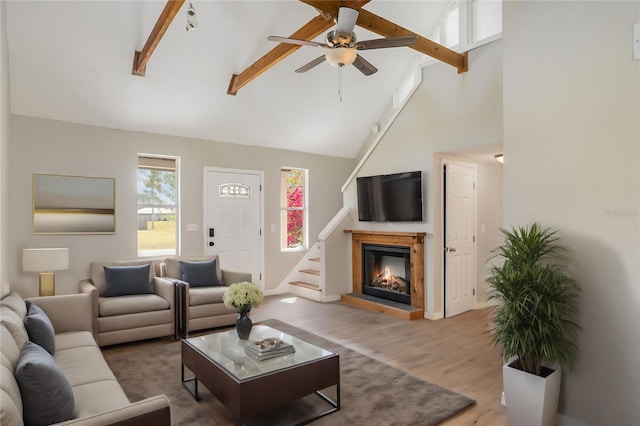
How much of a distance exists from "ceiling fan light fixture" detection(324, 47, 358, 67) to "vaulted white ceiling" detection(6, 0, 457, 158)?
188 cm

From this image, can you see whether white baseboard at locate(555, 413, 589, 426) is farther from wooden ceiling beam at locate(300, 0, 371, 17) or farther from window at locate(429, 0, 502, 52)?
window at locate(429, 0, 502, 52)

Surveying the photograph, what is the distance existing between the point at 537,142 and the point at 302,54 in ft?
11.4

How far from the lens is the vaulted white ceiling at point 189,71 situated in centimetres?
405

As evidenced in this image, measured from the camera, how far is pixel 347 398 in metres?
2.81

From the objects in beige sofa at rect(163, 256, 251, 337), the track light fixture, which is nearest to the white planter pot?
beige sofa at rect(163, 256, 251, 337)

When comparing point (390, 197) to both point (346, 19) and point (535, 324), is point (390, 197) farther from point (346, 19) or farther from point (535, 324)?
point (535, 324)

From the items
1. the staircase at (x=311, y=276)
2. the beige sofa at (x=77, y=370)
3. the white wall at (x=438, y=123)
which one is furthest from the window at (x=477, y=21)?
the beige sofa at (x=77, y=370)

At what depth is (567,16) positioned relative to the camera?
99.0 inches

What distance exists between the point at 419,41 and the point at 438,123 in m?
1.12

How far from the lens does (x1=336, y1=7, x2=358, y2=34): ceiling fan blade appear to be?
2.79 metres

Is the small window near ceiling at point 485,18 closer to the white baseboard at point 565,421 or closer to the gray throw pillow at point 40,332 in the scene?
the white baseboard at point 565,421

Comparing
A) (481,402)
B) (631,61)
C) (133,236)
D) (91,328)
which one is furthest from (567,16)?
(133,236)

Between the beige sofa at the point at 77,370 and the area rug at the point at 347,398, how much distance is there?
48 centimetres

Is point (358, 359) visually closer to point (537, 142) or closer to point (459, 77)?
point (537, 142)
